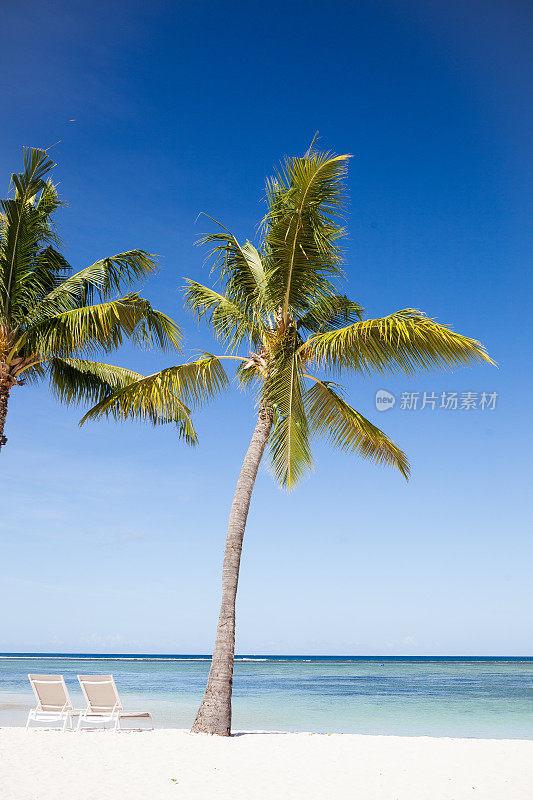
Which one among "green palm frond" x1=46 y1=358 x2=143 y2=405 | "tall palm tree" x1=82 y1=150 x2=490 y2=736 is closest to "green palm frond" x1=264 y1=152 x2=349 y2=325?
"tall palm tree" x1=82 y1=150 x2=490 y2=736

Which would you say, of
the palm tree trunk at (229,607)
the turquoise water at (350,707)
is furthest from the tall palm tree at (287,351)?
the turquoise water at (350,707)

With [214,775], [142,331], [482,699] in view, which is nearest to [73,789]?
[214,775]

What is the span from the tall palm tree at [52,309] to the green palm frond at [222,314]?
64 centimetres

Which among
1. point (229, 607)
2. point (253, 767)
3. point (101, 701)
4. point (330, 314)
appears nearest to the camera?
point (253, 767)

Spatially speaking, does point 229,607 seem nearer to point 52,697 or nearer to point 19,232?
point 52,697

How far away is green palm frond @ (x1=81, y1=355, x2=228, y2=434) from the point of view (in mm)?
10172

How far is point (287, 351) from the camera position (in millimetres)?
10250

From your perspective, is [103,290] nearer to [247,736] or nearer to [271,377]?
[271,377]

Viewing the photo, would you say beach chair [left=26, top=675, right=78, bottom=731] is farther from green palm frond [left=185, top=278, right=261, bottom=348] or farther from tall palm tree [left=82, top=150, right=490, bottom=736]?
green palm frond [left=185, top=278, right=261, bottom=348]

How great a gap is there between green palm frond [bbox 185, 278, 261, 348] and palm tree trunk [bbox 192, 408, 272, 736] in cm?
132

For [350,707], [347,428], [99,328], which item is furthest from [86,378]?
[350,707]

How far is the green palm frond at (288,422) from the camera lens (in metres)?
9.76

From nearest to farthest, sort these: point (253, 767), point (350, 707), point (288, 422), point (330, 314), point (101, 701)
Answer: point (253, 767), point (101, 701), point (288, 422), point (330, 314), point (350, 707)

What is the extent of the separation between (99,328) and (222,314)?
2.01m
